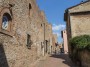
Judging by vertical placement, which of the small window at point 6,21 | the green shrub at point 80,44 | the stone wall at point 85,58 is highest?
the small window at point 6,21

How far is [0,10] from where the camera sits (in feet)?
32.0

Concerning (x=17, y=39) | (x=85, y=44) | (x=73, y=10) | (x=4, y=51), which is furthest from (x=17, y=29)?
(x=73, y=10)

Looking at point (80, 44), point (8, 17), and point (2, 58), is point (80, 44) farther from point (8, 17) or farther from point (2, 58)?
point (2, 58)

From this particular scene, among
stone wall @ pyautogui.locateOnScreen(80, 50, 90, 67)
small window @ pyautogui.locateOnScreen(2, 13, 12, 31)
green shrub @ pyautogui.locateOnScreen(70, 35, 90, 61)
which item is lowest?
stone wall @ pyautogui.locateOnScreen(80, 50, 90, 67)

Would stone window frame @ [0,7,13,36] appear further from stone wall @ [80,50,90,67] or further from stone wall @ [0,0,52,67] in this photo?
stone wall @ [80,50,90,67]

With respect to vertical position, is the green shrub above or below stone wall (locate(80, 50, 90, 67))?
above

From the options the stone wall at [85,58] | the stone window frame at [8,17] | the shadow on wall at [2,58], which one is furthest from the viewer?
the stone wall at [85,58]

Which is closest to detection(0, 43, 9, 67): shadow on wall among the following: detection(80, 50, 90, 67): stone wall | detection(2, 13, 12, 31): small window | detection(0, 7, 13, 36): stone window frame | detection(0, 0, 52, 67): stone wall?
detection(0, 0, 52, 67): stone wall

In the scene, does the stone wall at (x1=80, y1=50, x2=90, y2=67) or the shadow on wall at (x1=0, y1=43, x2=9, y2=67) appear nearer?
the shadow on wall at (x1=0, y1=43, x2=9, y2=67)

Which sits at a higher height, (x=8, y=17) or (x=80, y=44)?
(x=8, y=17)

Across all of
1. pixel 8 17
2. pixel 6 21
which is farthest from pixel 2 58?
pixel 8 17

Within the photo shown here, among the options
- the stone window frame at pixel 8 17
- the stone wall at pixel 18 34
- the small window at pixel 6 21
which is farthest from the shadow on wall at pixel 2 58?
the small window at pixel 6 21

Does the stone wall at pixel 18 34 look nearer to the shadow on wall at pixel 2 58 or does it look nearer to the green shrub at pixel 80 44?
the shadow on wall at pixel 2 58

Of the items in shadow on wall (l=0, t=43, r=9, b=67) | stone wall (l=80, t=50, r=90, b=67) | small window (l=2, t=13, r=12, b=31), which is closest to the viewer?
shadow on wall (l=0, t=43, r=9, b=67)
